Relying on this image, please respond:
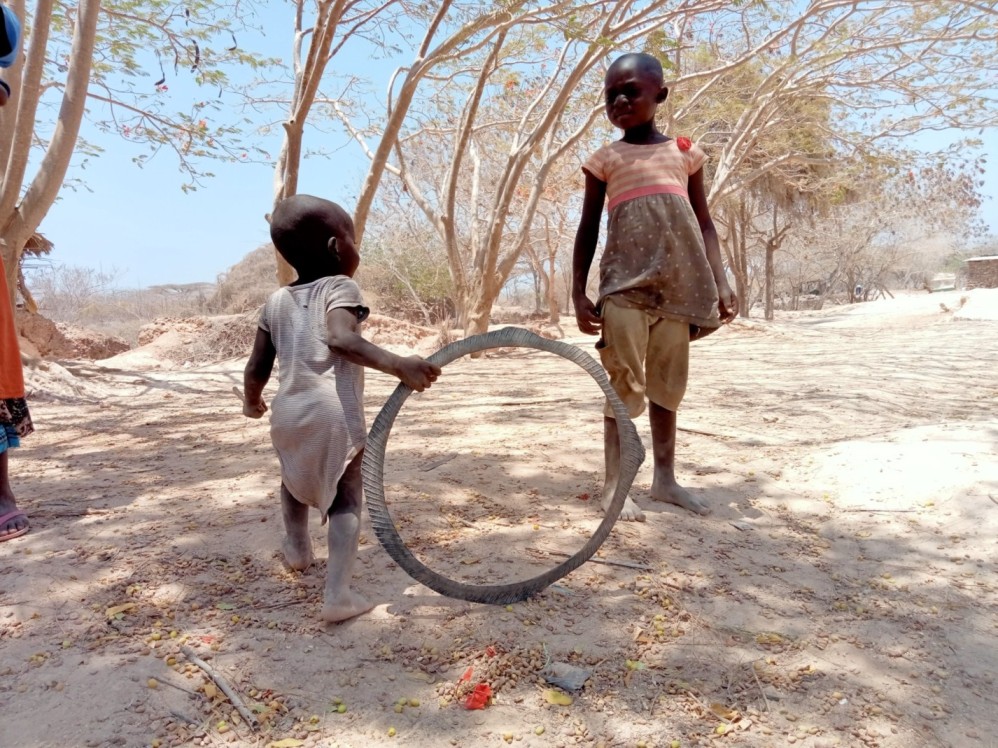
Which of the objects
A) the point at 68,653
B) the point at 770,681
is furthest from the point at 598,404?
the point at 68,653

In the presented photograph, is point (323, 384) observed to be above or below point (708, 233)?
below

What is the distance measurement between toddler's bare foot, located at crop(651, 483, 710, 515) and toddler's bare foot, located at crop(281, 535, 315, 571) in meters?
1.31

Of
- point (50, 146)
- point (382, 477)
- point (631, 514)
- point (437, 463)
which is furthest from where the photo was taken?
point (50, 146)

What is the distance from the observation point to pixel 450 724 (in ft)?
4.37

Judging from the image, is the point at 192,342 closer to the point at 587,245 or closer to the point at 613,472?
the point at 587,245

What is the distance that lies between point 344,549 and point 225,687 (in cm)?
43

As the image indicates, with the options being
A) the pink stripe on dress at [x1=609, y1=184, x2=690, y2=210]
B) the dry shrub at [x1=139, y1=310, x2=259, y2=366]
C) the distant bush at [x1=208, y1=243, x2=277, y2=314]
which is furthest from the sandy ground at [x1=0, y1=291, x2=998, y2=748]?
the distant bush at [x1=208, y1=243, x2=277, y2=314]

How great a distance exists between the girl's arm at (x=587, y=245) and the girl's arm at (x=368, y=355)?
2.85 ft

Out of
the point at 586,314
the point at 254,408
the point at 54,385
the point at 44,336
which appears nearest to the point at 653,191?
the point at 586,314

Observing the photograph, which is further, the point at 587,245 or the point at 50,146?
the point at 50,146

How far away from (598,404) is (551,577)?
2.99 m

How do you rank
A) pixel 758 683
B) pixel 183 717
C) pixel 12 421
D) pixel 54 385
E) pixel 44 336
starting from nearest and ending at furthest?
pixel 183 717 < pixel 758 683 < pixel 12 421 < pixel 54 385 < pixel 44 336

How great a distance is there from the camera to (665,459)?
8.23ft

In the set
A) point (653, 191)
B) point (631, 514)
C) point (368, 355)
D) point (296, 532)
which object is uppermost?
point (653, 191)
